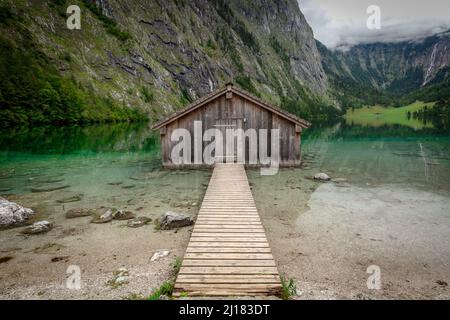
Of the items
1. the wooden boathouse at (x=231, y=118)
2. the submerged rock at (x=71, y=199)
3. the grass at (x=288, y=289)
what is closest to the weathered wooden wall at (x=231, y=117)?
the wooden boathouse at (x=231, y=118)

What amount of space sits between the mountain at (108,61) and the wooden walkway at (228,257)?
7496 centimetres

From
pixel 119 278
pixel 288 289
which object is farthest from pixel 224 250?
pixel 119 278

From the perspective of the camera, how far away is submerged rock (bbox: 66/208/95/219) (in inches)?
493

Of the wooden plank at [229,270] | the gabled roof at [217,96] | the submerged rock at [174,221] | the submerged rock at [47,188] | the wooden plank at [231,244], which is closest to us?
the wooden plank at [229,270]

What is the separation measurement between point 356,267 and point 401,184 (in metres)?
12.5

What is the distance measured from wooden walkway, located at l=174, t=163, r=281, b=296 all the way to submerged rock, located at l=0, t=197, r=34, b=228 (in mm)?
7024

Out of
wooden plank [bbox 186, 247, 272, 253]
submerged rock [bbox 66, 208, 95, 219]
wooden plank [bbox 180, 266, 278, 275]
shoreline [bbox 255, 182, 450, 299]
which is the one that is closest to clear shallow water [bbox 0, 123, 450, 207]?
submerged rock [bbox 66, 208, 95, 219]

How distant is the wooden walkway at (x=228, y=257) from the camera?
6.34 m

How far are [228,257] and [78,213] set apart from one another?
8.06 meters

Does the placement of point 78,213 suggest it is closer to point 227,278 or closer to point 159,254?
point 159,254

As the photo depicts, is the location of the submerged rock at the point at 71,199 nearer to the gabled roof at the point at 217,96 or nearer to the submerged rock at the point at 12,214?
the submerged rock at the point at 12,214
